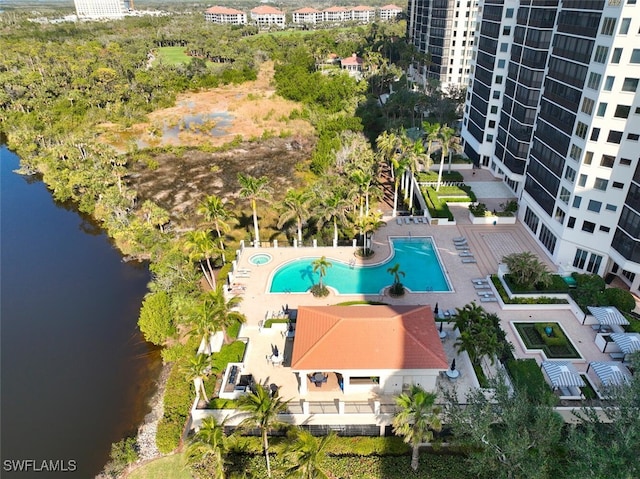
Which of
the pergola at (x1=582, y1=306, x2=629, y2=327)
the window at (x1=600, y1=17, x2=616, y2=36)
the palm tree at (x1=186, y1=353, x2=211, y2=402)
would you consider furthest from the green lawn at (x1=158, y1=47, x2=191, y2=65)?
the pergola at (x1=582, y1=306, x2=629, y2=327)

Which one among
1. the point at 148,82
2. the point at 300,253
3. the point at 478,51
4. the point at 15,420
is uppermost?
the point at 478,51

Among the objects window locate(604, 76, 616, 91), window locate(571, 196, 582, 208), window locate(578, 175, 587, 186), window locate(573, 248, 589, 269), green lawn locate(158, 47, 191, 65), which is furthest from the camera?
green lawn locate(158, 47, 191, 65)

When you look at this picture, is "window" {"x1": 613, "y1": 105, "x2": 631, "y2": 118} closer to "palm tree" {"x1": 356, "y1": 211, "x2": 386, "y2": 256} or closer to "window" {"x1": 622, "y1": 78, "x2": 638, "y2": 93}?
"window" {"x1": 622, "y1": 78, "x2": 638, "y2": 93}

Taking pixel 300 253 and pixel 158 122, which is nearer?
pixel 300 253

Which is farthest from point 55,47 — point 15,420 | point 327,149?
point 15,420

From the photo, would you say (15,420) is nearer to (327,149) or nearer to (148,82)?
(327,149)

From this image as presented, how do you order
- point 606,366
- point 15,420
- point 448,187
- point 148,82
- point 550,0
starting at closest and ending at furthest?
1. point 606,366
2. point 15,420
3. point 550,0
4. point 448,187
5. point 148,82
